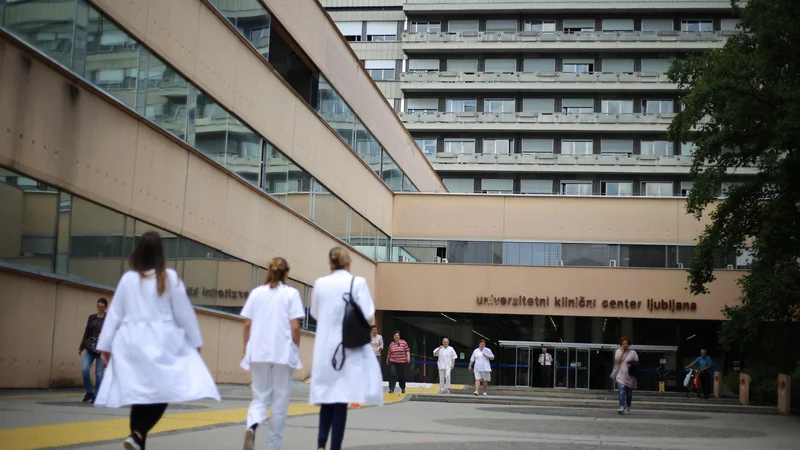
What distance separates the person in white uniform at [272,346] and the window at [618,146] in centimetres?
6085

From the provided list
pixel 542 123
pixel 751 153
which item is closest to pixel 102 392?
pixel 751 153

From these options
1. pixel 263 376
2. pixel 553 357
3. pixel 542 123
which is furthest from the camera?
pixel 542 123

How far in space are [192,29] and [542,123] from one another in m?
47.7

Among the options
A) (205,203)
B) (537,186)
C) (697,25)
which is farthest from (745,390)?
(697,25)

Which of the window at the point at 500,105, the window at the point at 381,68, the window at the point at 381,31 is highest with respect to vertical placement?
the window at the point at 381,31

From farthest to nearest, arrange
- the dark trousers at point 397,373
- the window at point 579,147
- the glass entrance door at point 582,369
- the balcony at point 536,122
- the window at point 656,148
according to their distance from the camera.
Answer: the window at point 579,147
the window at point 656,148
the balcony at point 536,122
the glass entrance door at point 582,369
the dark trousers at point 397,373

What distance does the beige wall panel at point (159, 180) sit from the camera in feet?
64.7

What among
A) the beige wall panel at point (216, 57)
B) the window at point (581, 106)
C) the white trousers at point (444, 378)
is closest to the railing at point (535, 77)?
the window at point (581, 106)

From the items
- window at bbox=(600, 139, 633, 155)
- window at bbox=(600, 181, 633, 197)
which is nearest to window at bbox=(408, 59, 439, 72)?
window at bbox=(600, 139, 633, 155)

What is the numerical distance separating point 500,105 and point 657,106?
10.6 meters

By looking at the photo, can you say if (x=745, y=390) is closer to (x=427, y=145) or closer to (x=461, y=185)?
(x=461, y=185)

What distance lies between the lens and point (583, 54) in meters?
68.9

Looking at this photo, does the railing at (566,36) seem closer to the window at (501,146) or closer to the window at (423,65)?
the window at (423,65)

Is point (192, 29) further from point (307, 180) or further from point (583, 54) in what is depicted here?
point (583, 54)
